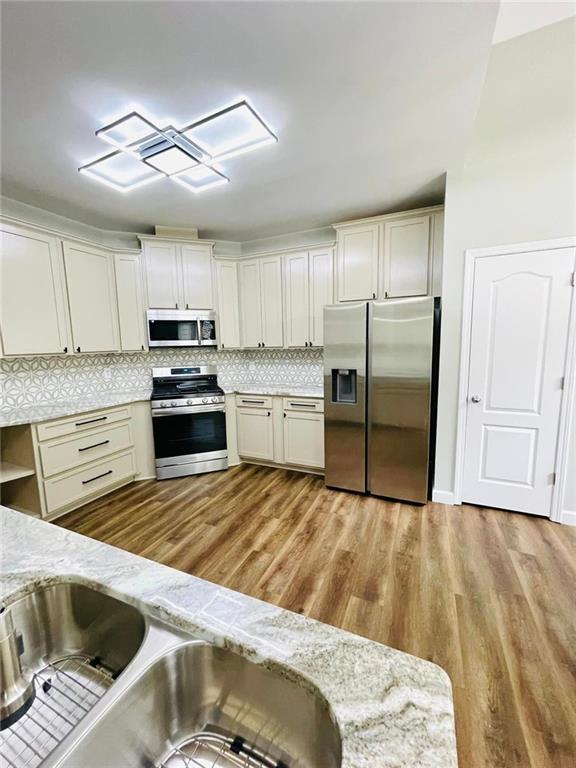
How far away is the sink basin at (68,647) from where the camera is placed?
2.42 ft

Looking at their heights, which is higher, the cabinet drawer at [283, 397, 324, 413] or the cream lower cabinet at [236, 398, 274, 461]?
the cabinet drawer at [283, 397, 324, 413]

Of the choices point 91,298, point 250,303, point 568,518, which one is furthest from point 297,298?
point 568,518

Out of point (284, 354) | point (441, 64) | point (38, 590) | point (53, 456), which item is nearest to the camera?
point (38, 590)

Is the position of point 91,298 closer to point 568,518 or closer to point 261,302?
point 261,302

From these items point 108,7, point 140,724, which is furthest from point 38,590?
point 108,7

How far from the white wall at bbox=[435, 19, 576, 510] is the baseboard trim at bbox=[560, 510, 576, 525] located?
44 millimetres

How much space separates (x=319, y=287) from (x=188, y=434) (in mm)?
2104

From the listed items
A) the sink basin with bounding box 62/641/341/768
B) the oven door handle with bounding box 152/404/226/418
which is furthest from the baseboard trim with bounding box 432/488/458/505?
the sink basin with bounding box 62/641/341/768

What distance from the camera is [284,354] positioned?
4055mm

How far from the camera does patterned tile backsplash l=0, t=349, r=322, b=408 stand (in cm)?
287

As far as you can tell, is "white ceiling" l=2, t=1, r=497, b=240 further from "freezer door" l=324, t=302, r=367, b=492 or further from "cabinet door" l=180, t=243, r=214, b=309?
"freezer door" l=324, t=302, r=367, b=492

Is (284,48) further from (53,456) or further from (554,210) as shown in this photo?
(53,456)

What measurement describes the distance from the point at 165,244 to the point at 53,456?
7.56ft

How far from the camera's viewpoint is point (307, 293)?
359 cm
